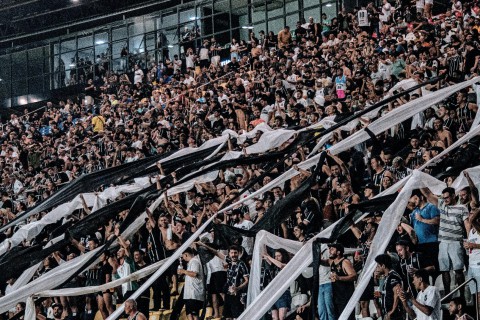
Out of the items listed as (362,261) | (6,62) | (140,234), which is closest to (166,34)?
(6,62)

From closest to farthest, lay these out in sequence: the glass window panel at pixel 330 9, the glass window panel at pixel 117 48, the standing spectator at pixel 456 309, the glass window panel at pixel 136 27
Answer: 1. the standing spectator at pixel 456 309
2. the glass window panel at pixel 330 9
3. the glass window panel at pixel 136 27
4. the glass window panel at pixel 117 48

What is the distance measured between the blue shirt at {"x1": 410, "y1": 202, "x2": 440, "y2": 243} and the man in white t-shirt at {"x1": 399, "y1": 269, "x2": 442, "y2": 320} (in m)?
1.05

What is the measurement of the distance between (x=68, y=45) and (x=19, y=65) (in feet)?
9.93

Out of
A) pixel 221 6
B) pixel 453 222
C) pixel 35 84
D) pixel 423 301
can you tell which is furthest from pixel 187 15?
pixel 423 301

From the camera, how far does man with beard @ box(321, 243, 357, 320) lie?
1114cm

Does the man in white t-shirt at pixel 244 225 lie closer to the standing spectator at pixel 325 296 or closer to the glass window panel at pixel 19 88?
the standing spectator at pixel 325 296

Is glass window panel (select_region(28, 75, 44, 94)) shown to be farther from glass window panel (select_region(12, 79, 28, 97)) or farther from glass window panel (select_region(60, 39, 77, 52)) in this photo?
glass window panel (select_region(60, 39, 77, 52))

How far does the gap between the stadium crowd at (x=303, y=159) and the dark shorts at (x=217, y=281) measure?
24 mm

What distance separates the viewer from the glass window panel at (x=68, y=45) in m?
39.1

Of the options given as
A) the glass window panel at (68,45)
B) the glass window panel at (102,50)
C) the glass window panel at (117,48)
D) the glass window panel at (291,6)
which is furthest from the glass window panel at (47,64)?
the glass window panel at (291,6)

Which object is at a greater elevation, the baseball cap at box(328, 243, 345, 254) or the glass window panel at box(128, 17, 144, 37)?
the baseball cap at box(328, 243, 345, 254)

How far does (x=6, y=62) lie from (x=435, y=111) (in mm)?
30047

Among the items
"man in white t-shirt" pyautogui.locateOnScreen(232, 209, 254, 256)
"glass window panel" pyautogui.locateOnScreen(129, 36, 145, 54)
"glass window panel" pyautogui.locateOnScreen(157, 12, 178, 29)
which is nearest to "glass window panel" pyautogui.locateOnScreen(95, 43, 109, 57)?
"glass window panel" pyautogui.locateOnScreen(129, 36, 145, 54)

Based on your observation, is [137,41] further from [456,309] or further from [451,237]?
[456,309]
